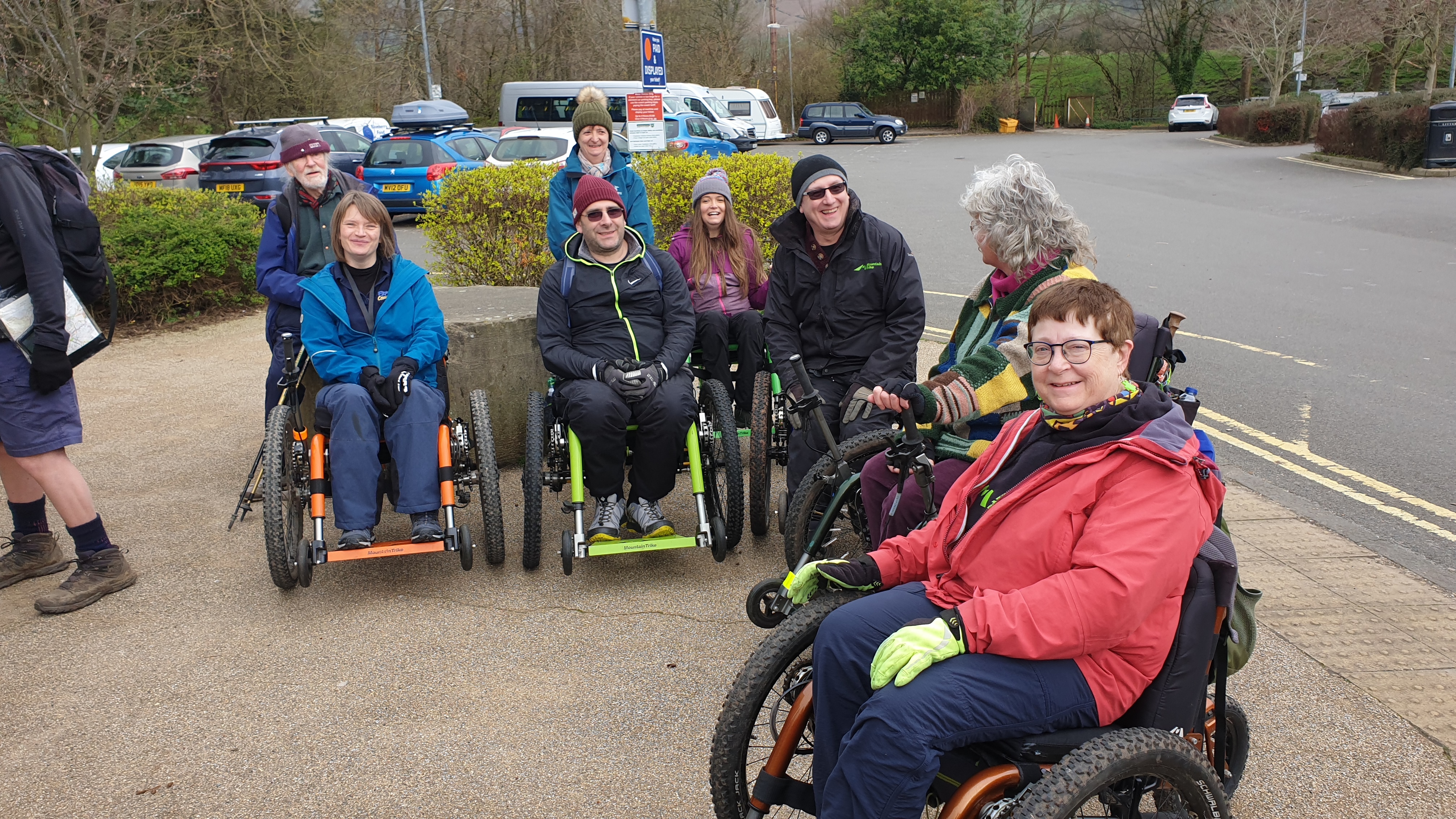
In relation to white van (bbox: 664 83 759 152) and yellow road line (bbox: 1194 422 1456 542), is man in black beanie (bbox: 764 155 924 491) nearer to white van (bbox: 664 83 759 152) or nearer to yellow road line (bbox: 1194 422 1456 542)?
yellow road line (bbox: 1194 422 1456 542)

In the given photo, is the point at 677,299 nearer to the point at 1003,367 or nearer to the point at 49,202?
the point at 1003,367

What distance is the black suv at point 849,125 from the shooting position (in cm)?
4088

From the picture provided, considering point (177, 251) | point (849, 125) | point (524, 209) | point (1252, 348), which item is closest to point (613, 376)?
point (524, 209)

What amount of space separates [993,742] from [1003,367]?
151cm

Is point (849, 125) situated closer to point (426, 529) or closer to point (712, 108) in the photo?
point (712, 108)

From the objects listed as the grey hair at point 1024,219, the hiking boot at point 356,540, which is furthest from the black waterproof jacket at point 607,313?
the grey hair at point 1024,219

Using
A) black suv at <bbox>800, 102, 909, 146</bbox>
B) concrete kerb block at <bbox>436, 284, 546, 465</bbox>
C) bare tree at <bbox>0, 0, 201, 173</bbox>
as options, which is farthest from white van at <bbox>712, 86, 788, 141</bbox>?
concrete kerb block at <bbox>436, 284, 546, 465</bbox>

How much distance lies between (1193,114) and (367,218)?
1748 inches

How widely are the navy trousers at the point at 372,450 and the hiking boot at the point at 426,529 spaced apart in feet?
0.14

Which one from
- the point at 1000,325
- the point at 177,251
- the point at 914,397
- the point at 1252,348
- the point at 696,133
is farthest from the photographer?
the point at 696,133

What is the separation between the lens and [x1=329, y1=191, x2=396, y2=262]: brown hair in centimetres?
Result: 445

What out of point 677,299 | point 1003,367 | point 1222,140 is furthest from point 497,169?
point 1222,140

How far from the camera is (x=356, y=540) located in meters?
4.17

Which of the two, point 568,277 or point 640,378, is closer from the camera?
point 640,378
